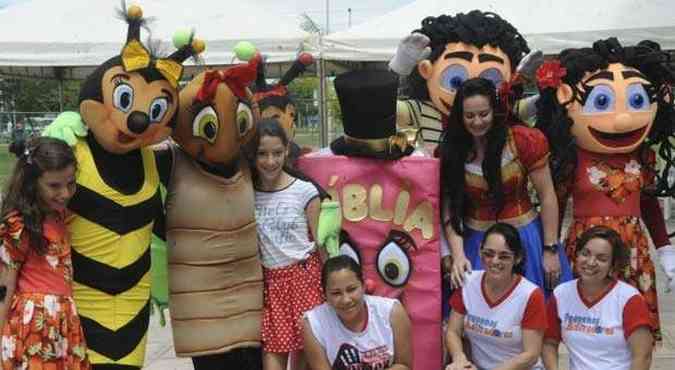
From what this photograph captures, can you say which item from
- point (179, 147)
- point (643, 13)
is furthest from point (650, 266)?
point (643, 13)

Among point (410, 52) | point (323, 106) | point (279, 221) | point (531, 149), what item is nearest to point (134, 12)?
point (279, 221)

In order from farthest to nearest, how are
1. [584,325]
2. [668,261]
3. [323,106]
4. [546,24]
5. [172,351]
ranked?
[323,106]
[546,24]
[172,351]
[668,261]
[584,325]

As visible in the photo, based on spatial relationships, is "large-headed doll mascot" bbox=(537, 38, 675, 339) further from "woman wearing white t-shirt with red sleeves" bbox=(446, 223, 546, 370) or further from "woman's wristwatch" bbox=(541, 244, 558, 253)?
"woman wearing white t-shirt with red sleeves" bbox=(446, 223, 546, 370)

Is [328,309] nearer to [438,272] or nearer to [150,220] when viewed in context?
[438,272]

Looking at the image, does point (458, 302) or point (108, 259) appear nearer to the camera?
point (108, 259)

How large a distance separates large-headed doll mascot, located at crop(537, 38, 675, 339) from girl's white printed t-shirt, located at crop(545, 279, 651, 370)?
1.81 feet

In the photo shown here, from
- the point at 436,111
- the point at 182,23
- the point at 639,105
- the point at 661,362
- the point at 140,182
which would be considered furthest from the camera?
the point at 182,23

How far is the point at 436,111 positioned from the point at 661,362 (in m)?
2.10

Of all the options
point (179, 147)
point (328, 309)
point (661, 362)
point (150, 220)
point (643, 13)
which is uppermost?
point (643, 13)

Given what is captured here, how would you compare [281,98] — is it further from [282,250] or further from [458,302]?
[458,302]

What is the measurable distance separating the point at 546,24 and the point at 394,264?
3.58m

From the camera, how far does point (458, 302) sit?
3391 mm

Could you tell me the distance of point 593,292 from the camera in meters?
3.27

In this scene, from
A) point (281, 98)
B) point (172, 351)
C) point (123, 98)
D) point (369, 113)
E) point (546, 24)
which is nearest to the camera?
point (123, 98)
